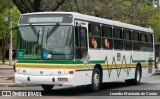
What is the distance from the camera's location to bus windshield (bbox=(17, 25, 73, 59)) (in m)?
16.7

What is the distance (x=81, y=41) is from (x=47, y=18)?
157cm

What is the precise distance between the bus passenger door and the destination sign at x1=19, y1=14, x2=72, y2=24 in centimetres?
44

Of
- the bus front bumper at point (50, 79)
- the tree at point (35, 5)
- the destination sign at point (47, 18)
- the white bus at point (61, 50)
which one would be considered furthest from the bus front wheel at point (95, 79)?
the tree at point (35, 5)

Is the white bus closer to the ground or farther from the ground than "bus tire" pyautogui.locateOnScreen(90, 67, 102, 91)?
farther from the ground

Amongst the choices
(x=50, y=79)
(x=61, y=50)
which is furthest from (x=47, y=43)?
(x=50, y=79)

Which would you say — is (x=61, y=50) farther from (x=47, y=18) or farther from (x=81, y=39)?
(x=47, y=18)

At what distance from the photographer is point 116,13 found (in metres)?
31.4

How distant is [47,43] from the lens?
16875 millimetres

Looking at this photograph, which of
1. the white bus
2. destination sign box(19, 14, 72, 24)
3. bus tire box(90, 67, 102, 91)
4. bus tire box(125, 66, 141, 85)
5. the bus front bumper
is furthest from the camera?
bus tire box(125, 66, 141, 85)

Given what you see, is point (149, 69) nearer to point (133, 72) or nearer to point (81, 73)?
point (133, 72)

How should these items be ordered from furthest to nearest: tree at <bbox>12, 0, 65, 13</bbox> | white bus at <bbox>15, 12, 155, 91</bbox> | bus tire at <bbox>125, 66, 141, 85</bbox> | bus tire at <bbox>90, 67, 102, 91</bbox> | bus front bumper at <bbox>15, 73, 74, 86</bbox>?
tree at <bbox>12, 0, 65, 13</bbox>, bus tire at <bbox>125, 66, 141, 85</bbox>, bus tire at <bbox>90, 67, 102, 91</bbox>, white bus at <bbox>15, 12, 155, 91</bbox>, bus front bumper at <bbox>15, 73, 74, 86</bbox>

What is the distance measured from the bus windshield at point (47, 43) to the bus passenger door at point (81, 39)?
1.18 ft

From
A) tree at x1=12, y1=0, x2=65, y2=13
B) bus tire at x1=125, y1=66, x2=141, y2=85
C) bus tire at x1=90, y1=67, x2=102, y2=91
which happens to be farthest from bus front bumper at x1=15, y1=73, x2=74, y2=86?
tree at x1=12, y1=0, x2=65, y2=13

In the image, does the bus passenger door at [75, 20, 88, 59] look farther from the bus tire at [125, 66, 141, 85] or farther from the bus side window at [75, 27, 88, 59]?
the bus tire at [125, 66, 141, 85]
